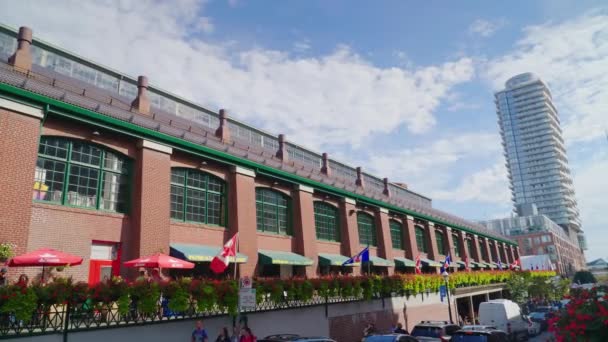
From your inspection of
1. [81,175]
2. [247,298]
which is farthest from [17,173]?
[247,298]

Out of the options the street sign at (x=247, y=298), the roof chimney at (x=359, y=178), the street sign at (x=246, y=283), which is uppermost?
the roof chimney at (x=359, y=178)

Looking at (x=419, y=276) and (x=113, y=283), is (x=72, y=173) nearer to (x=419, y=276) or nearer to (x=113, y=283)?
(x=113, y=283)

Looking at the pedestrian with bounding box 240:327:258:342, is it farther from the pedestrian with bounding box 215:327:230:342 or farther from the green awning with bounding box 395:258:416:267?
the green awning with bounding box 395:258:416:267

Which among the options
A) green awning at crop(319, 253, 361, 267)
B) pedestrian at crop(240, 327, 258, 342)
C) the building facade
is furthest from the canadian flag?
the building facade

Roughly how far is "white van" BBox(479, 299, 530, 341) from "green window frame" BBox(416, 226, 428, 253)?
48.7 ft

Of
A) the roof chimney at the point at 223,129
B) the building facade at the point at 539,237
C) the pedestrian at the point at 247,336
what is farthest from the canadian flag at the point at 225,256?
the building facade at the point at 539,237

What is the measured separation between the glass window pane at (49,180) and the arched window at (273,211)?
11.2 m

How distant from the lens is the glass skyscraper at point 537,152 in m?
168

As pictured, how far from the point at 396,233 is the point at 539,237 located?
107 m

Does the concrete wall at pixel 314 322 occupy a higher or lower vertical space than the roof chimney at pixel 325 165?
lower

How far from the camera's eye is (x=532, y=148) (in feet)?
575

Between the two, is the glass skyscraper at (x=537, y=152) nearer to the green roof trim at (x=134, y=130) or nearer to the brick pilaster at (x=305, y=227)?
the brick pilaster at (x=305, y=227)

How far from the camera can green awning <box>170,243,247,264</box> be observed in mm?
19094

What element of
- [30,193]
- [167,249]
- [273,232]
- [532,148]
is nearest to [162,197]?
[167,249]
